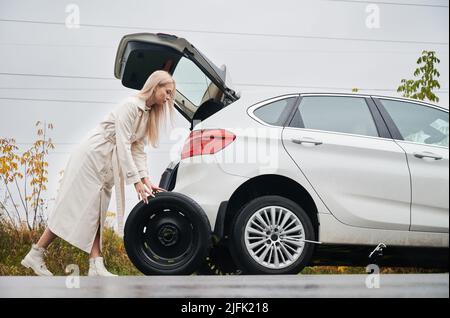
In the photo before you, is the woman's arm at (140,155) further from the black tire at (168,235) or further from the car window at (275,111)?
the car window at (275,111)

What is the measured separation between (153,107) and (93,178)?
712 mm

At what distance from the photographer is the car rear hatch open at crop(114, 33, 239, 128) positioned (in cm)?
585

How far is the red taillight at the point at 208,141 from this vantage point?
583 cm

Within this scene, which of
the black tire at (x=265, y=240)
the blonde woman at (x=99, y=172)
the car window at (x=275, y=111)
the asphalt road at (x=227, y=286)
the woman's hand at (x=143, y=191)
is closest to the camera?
the asphalt road at (x=227, y=286)

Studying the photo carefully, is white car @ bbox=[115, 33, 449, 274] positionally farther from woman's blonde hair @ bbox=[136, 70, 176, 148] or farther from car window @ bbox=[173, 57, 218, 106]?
woman's blonde hair @ bbox=[136, 70, 176, 148]

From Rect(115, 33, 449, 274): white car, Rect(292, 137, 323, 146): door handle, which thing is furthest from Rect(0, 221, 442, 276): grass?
Rect(292, 137, 323, 146): door handle

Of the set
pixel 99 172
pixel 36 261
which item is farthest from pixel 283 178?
pixel 36 261

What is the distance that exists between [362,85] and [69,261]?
3306 mm

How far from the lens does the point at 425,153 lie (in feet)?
19.9

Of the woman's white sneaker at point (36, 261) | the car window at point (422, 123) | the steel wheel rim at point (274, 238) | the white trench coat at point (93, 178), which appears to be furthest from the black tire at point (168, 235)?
the car window at point (422, 123)

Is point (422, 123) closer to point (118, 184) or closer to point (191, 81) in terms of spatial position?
point (191, 81)

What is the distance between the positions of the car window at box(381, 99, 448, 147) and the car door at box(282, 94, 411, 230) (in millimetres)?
209
